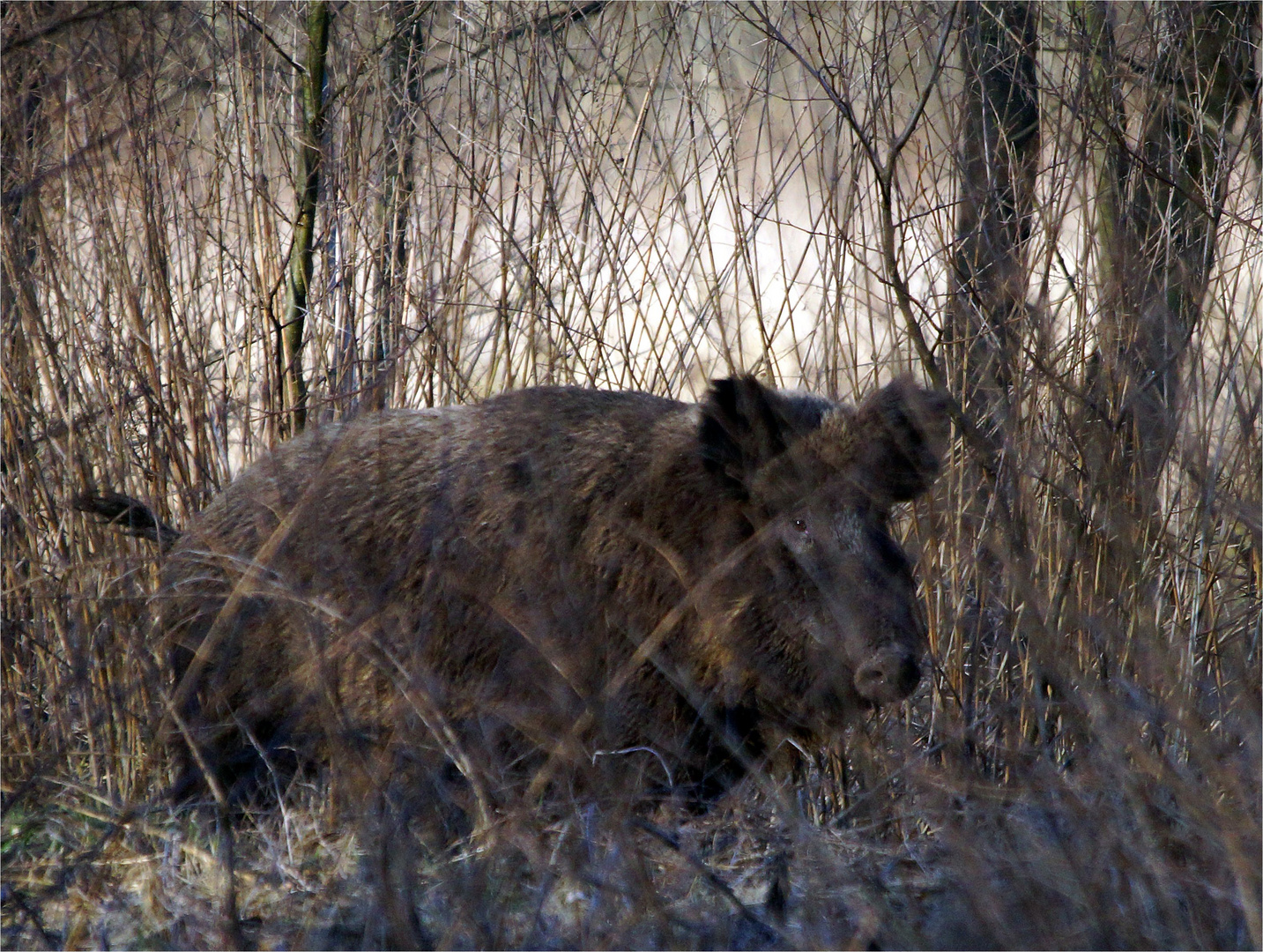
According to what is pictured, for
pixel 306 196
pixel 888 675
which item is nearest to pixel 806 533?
pixel 888 675

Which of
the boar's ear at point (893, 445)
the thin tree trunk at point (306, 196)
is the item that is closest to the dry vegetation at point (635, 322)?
the thin tree trunk at point (306, 196)

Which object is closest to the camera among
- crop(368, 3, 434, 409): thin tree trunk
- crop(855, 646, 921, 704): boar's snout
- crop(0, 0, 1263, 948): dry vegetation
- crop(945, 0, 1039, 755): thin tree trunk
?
crop(0, 0, 1263, 948): dry vegetation

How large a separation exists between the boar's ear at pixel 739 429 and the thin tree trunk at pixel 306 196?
197 centimetres

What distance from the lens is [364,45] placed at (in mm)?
5035

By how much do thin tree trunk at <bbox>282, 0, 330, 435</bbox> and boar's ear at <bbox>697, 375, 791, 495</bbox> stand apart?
1.97 meters

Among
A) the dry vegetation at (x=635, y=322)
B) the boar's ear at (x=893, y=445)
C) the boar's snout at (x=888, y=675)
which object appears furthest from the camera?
the boar's ear at (x=893, y=445)

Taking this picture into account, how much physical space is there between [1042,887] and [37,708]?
324cm

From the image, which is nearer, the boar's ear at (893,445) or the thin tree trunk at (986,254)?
the boar's ear at (893,445)

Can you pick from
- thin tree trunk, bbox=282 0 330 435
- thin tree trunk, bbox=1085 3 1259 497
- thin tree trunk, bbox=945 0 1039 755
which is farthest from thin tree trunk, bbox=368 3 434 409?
thin tree trunk, bbox=1085 3 1259 497

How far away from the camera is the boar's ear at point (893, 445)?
3.61m

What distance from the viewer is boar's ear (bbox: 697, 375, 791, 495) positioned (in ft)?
11.5

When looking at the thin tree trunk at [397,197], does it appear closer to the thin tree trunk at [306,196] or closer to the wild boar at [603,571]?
the thin tree trunk at [306,196]

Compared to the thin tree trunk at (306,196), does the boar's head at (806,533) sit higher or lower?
lower

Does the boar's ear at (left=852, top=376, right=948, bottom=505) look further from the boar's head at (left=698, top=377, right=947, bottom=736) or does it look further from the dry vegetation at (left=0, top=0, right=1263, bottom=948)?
the dry vegetation at (left=0, top=0, right=1263, bottom=948)
